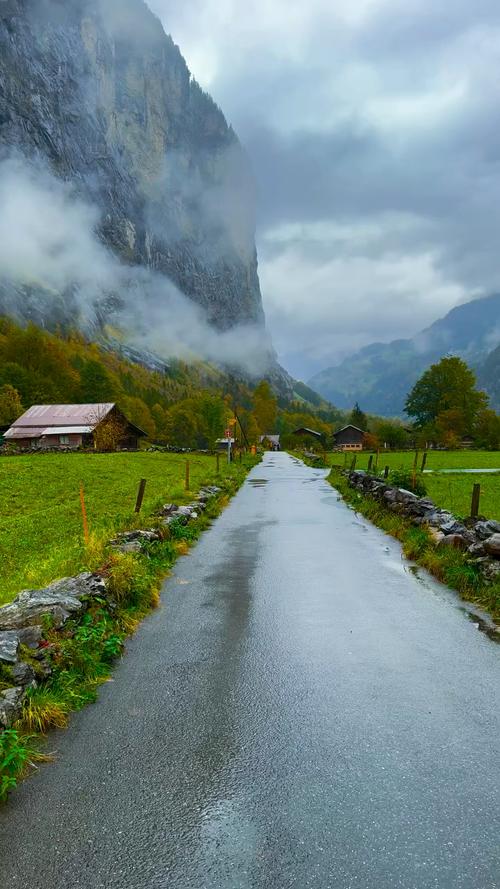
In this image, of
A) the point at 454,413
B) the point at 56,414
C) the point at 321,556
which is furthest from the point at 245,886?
the point at 454,413

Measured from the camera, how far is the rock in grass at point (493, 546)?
979 cm

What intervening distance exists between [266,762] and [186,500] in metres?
15.6

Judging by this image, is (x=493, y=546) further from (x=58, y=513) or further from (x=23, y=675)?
(x=58, y=513)

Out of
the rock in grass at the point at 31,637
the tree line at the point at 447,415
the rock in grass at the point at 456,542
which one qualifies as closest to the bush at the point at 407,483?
the rock in grass at the point at 456,542

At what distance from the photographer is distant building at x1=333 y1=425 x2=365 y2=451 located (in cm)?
12748

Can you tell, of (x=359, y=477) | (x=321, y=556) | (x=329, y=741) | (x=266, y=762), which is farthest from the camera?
(x=359, y=477)

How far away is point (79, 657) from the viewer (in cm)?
617

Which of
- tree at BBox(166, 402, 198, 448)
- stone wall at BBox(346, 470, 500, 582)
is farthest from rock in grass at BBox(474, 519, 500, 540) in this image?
tree at BBox(166, 402, 198, 448)

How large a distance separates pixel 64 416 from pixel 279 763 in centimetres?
8037

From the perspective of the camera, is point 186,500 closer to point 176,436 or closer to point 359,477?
point 359,477

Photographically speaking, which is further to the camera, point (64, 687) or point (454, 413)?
point (454, 413)

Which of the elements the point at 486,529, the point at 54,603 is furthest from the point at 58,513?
the point at 486,529

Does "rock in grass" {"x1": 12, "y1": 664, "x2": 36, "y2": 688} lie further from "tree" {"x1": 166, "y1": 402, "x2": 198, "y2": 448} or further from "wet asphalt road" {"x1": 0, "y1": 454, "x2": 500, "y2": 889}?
"tree" {"x1": 166, "y1": 402, "x2": 198, "y2": 448}

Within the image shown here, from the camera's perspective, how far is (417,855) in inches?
132
